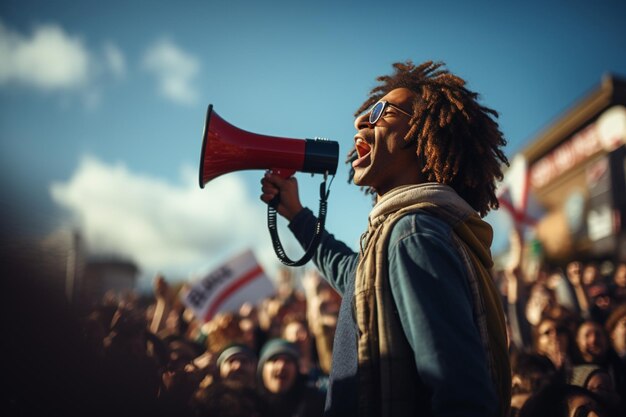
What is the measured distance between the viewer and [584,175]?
20297mm

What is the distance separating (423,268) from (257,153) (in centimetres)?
88

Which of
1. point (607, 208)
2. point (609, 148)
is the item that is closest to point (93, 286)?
point (607, 208)

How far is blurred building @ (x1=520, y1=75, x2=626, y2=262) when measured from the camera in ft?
54.8

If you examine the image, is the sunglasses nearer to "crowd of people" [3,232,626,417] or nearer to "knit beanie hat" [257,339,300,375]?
"crowd of people" [3,232,626,417]

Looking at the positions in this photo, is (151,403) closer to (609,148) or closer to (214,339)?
(214,339)

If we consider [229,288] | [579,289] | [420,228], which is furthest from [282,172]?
[229,288]

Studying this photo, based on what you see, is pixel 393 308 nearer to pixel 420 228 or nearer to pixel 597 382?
pixel 420 228

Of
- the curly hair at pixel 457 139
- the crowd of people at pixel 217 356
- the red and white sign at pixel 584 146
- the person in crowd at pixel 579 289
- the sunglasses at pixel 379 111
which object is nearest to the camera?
the curly hair at pixel 457 139

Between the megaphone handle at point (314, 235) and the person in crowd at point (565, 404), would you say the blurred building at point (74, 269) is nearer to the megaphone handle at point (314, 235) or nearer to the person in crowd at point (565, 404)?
the megaphone handle at point (314, 235)

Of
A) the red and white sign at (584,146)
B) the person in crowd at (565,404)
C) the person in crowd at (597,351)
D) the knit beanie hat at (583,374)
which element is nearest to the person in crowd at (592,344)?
the person in crowd at (597,351)

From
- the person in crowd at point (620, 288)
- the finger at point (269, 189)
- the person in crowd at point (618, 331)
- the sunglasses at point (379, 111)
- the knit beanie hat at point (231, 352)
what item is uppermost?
the sunglasses at point (379, 111)

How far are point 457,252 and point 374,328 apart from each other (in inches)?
11.2

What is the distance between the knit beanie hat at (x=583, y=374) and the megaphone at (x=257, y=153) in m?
2.17

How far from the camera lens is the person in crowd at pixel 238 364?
Result: 140 inches
